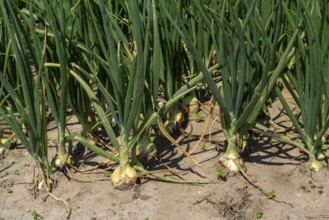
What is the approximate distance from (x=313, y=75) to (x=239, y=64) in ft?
0.86

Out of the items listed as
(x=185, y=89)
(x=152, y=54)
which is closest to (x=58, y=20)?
(x=152, y=54)

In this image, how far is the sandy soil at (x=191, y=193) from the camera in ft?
6.20

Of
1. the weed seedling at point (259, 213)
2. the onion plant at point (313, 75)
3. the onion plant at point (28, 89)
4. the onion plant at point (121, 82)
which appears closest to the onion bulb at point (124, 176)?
the onion plant at point (121, 82)

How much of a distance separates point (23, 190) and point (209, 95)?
1.10 meters

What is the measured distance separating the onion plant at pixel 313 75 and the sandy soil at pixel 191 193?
13cm

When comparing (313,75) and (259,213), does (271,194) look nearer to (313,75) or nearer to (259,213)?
(259,213)

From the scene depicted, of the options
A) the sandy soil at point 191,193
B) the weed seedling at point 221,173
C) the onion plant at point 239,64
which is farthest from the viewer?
the weed seedling at point 221,173

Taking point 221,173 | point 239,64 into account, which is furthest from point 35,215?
point 239,64

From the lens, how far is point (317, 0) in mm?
2016

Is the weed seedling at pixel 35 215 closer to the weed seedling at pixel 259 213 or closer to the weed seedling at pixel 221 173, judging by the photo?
the weed seedling at pixel 221 173

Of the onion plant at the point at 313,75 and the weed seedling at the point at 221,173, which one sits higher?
→ the onion plant at the point at 313,75

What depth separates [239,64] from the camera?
1.85 meters

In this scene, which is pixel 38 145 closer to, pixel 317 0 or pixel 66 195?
pixel 66 195

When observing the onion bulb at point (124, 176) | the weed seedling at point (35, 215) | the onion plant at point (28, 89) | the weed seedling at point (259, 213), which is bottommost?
Answer: the weed seedling at point (35, 215)
